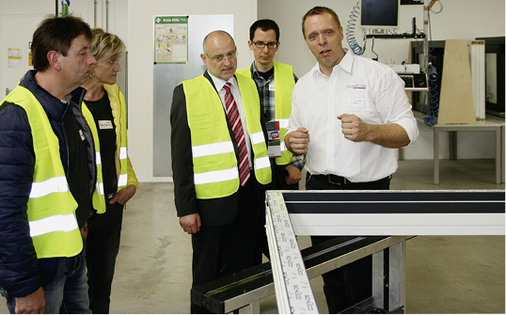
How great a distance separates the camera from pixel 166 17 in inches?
255

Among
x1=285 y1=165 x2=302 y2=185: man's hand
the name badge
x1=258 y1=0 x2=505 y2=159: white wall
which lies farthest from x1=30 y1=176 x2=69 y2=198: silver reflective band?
x1=258 y1=0 x2=505 y2=159: white wall

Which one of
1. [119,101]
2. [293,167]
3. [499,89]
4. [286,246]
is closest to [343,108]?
[293,167]

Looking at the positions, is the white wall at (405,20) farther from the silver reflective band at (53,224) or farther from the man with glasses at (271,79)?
the silver reflective band at (53,224)

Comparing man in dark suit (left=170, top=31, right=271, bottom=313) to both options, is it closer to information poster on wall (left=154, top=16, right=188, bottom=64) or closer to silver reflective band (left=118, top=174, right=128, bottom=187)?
silver reflective band (left=118, top=174, right=128, bottom=187)

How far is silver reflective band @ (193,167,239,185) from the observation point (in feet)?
7.98

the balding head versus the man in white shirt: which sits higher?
the balding head

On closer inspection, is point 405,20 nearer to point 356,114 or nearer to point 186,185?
point 356,114

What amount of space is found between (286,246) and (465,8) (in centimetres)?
780

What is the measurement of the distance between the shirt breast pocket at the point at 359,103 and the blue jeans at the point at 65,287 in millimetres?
1280

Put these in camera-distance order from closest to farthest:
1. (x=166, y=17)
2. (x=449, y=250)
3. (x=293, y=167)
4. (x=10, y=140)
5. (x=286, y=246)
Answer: (x=286, y=246) < (x=10, y=140) < (x=293, y=167) < (x=449, y=250) < (x=166, y=17)

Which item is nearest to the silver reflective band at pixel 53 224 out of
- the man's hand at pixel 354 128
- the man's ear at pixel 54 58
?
the man's ear at pixel 54 58

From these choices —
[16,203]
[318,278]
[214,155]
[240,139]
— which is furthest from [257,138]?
[318,278]

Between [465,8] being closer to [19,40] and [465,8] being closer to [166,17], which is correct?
[166,17]

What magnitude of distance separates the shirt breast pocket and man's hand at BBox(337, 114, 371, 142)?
0.20 m
